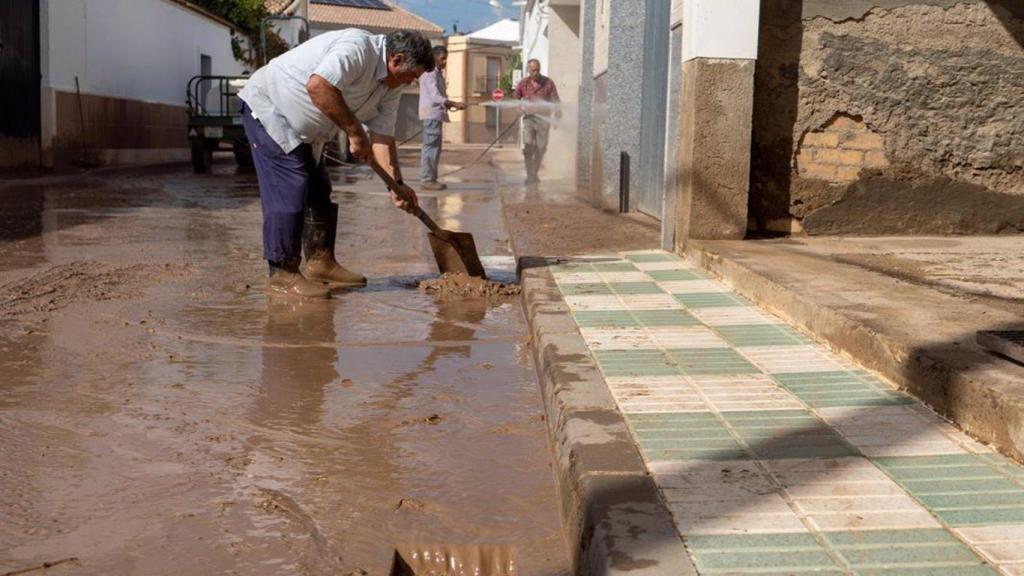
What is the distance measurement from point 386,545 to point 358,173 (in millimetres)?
16529

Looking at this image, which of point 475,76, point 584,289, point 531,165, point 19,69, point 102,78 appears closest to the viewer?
point 584,289

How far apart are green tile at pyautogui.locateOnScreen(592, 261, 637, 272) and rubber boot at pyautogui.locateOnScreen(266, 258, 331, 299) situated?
1.53m

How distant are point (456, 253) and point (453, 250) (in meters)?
0.02

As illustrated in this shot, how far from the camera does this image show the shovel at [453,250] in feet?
21.9

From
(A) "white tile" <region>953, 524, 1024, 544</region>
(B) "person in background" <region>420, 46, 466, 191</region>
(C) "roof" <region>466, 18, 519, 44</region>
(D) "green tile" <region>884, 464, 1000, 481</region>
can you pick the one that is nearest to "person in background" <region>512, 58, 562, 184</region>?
(B) "person in background" <region>420, 46, 466, 191</region>

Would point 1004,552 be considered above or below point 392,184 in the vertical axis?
below

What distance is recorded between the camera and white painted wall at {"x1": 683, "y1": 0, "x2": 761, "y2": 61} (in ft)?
22.7

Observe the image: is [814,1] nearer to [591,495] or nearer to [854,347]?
[854,347]

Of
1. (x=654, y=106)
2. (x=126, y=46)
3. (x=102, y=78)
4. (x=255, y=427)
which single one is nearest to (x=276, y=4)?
(x=126, y=46)

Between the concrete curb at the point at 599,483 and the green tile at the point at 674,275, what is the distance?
2.03 m

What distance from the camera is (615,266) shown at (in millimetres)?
6938

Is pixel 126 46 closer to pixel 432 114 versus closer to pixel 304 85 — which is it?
pixel 432 114

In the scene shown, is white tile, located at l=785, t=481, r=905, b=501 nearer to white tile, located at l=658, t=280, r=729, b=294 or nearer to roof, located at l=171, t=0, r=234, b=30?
white tile, located at l=658, t=280, r=729, b=294

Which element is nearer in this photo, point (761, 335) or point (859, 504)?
point (859, 504)
